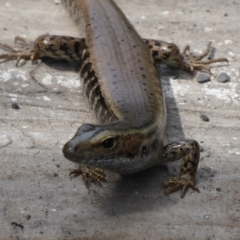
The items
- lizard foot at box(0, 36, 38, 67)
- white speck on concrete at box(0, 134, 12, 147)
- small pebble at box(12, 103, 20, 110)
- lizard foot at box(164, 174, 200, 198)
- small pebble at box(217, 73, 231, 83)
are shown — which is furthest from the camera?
lizard foot at box(0, 36, 38, 67)

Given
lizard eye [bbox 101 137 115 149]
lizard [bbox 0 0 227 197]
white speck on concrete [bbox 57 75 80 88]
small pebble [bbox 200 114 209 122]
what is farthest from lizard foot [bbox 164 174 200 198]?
white speck on concrete [bbox 57 75 80 88]

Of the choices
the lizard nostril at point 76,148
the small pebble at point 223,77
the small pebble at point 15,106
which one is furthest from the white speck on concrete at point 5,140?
the small pebble at point 223,77

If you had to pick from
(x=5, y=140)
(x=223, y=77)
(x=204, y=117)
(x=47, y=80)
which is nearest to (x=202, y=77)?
(x=223, y=77)

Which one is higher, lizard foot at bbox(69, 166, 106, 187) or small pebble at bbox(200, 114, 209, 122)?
small pebble at bbox(200, 114, 209, 122)

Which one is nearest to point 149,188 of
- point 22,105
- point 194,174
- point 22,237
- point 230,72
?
point 194,174

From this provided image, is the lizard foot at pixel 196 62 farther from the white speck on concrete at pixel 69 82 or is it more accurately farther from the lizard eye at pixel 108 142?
the lizard eye at pixel 108 142

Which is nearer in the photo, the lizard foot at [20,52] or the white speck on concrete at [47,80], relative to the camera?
the white speck on concrete at [47,80]

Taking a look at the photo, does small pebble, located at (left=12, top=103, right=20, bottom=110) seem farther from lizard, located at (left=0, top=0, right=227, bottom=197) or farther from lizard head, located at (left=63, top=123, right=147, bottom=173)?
lizard head, located at (left=63, top=123, right=147, bottom=173)
